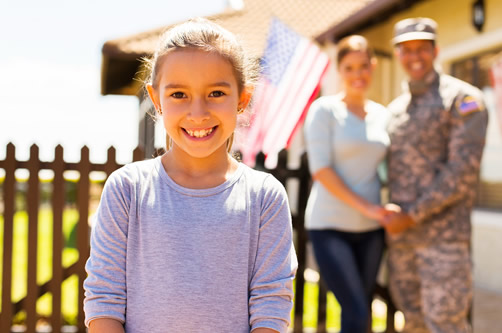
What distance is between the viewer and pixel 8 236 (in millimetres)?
4617

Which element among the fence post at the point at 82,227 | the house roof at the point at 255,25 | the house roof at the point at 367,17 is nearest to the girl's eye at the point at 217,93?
the fence post at the point at 82,227

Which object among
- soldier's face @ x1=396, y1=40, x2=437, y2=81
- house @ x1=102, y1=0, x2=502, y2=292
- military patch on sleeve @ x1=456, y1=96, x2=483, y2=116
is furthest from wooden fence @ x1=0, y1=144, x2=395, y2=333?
military patch on sleeve @ x1=456, y1=96, x2=483, y2=116

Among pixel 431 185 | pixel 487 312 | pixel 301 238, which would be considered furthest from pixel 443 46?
pixel 431 185

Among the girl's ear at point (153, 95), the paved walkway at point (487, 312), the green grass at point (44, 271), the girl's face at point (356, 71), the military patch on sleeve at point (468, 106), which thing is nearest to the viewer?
the girl's ear at point (153, 95)

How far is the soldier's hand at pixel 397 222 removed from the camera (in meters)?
3.19

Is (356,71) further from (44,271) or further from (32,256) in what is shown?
(44,271)

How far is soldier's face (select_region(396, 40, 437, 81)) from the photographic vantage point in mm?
3275

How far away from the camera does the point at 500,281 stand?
6562mm

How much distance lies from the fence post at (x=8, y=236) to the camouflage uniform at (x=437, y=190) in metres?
3.00

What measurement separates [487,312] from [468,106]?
137 inches

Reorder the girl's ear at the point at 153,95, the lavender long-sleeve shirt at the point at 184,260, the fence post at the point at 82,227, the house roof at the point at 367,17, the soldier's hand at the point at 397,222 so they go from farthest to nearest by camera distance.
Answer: the house roof at the point at 367,17
the fence post at the point at 82,227
the soldier's hand at the point at 397,222
the girl's ear at the point at 153,95
the lavender long-sleeve shirt at the point at 184,260

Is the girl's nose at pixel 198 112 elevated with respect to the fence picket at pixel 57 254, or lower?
elevated

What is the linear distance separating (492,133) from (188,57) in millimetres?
6073

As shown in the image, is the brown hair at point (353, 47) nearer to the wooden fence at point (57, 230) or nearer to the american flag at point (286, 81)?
the american flag at point (286, 81)
